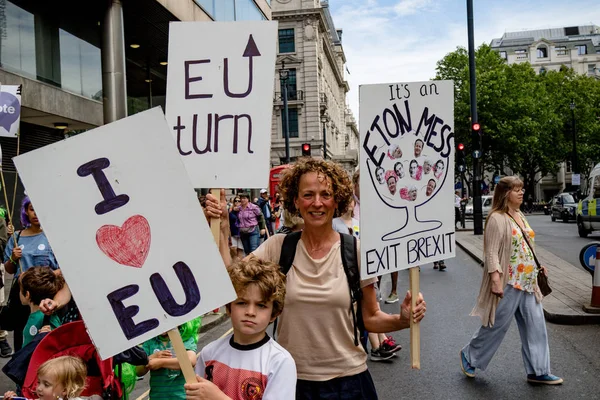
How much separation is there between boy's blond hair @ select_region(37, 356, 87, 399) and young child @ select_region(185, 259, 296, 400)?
895mm

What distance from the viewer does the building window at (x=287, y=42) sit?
60062mm

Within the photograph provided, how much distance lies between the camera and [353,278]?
9.13ft

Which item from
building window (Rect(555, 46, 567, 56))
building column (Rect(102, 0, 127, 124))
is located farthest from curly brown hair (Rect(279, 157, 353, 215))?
building window (Rect(555, 46, 567, 56))

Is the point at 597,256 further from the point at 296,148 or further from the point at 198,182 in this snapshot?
the point at 296,148

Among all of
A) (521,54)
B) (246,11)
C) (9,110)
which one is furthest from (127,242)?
(521,54)

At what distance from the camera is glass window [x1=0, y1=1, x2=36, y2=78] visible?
14.0m

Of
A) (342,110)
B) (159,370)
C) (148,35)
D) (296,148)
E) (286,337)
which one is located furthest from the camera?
(342,110)

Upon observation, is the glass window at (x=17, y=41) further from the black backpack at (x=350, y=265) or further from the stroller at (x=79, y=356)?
the black backpack at (x=350, y=265)

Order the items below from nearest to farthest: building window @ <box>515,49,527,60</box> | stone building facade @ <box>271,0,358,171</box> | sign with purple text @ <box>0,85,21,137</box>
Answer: sign with purple text @ <box>0,85,21,137</box> < stone building facade @ <box>271,0,358,171</box> < building window @ <box>515,49,527,60</box>

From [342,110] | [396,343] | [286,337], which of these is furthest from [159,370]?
[342,110]

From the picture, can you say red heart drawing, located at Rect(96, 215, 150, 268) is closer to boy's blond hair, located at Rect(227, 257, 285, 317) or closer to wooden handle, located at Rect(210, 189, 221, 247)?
boy's blond hair, located at Rect(227, 257, 285, 317)

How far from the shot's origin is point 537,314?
5438 mm

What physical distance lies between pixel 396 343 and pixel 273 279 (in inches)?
192

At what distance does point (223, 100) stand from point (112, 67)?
13.8 meters
